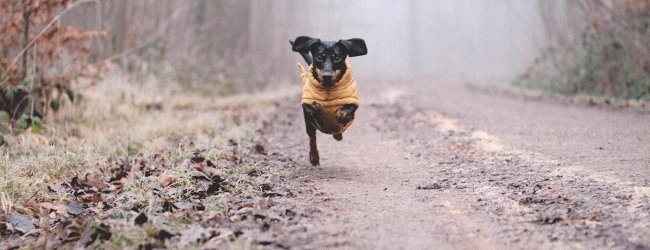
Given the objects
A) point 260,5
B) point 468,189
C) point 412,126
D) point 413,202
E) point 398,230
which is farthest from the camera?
point 260,5

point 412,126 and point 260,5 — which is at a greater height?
point 260,5

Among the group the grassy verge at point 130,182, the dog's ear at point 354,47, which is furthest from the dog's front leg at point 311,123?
the dog's ear at point 354,47

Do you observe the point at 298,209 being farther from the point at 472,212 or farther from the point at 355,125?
the point at 355,125

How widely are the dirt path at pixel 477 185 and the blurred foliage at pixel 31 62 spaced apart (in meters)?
2.71

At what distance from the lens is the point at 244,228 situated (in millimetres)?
3365

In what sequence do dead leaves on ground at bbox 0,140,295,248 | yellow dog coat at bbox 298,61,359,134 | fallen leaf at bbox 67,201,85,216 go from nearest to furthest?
1. dead leaves on ground at bbox 0,140,295,248
2. fallen leaf at bbox 67,201,85,216
3. yellow dog coat at bbox 298,61,359,134

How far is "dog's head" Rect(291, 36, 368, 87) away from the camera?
4.94 meters

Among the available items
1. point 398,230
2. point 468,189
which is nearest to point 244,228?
point 398,230

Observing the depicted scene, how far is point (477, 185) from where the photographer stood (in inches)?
177

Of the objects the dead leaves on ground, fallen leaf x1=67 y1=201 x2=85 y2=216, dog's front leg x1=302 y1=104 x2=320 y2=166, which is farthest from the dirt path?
fallen leaf x1=67 y1=201 x2=85 y2=216

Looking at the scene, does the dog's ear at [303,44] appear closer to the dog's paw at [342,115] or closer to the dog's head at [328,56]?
the dog's head at [328,56]

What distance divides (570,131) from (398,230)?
4669 mm

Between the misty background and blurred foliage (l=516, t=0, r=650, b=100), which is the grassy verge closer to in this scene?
the misty background

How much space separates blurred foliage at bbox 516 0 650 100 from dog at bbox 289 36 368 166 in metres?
8.41
